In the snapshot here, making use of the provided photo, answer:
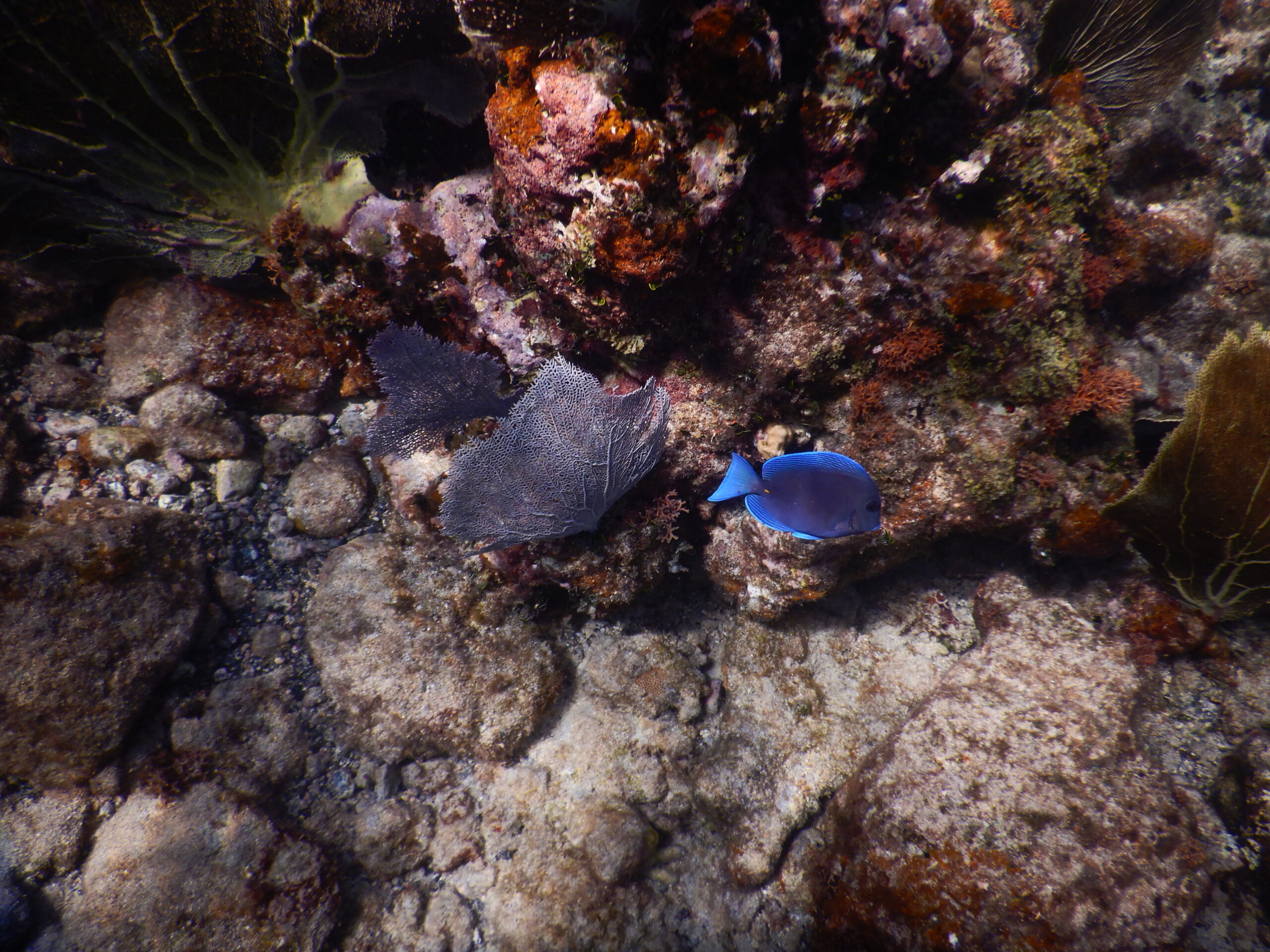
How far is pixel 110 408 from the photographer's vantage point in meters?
4.00

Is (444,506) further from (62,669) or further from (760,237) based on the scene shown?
(62,669)

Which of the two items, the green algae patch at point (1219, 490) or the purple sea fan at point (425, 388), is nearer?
the green algae patch at point (1219, 490)

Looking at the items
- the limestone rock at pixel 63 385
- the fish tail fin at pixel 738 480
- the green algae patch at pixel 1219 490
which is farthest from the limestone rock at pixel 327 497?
the green algae patch at pixel 1219 490

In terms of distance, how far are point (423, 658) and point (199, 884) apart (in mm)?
1632

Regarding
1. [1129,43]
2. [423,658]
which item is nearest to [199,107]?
[423,658]

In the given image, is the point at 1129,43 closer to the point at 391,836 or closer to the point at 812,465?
the point at 812,465

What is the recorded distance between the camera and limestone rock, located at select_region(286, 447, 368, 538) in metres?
3.87

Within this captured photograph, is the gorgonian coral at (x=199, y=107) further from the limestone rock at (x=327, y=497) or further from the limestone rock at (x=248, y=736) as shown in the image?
the limestone rock at (x=248, y=736)

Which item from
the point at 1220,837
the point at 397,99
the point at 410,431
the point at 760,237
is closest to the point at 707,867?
the point at 1220,837

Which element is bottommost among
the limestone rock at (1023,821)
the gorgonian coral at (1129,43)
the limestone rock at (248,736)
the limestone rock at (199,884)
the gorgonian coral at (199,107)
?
the limestone rock at (199,884)

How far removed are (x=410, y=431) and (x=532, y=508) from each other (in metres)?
1.04

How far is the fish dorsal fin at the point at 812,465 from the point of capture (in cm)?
229

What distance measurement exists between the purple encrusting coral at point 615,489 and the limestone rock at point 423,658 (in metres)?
0.04

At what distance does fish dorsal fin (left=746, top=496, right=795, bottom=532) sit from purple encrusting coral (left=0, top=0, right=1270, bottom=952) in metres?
0.09
